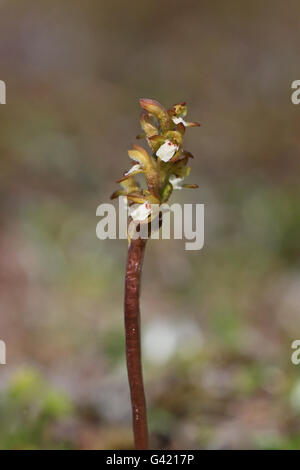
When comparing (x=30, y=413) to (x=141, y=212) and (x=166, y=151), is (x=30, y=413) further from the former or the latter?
(x=166, y=151)

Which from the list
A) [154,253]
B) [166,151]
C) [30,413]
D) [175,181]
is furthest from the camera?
[154,253]

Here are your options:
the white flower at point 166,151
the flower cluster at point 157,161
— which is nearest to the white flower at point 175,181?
the flower cluster at point 157,161

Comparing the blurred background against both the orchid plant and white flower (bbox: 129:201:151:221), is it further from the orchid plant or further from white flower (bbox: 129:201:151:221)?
white flower (bbox: 129:201:151:221)

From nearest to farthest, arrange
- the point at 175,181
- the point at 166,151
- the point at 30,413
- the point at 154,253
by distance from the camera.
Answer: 1. the point at 166,151
2. the point at 175,181
3. the point at 30,413
4. the point at 154,253

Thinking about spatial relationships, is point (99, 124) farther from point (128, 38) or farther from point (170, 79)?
point (128, 38)

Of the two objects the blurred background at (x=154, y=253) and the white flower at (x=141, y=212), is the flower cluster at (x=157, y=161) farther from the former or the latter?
the blurred background at (x=154, y=253)

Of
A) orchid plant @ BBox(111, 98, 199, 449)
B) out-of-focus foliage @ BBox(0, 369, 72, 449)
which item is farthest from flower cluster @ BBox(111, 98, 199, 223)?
out-of-focus foliage @ BBox(0, 369, 72, 449)

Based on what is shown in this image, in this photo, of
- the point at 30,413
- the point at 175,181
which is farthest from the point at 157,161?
the point at 30,413
